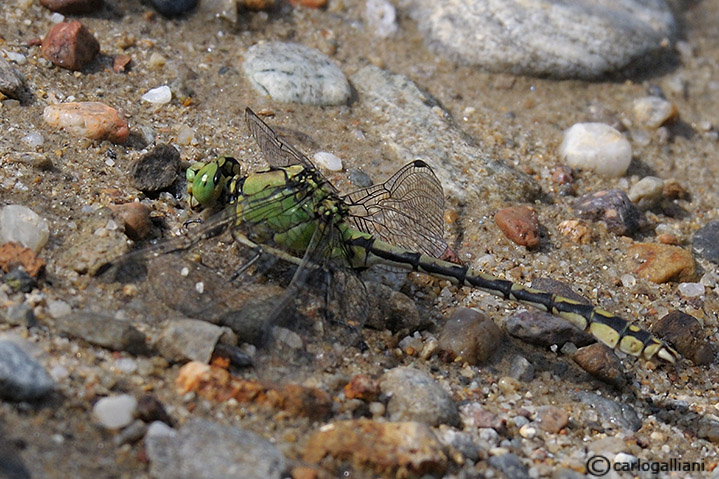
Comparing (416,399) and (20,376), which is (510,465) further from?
(20,376)

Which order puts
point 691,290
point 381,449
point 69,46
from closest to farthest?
point 381,449 < point 691,290 < point 69,46

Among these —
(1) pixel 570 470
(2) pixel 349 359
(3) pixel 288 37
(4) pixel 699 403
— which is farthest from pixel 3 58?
(4) pixel 699 403

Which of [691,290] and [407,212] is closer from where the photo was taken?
[407,212]

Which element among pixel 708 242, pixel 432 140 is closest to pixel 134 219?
pixel 432 140

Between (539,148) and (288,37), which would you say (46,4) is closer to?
(288,37)

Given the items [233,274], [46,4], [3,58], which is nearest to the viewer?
[233,274]

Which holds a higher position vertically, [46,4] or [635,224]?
[46,4]

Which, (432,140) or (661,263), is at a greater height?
(432,140)

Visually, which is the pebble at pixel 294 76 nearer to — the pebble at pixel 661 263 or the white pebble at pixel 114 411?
the pebble at pixel 661 263
